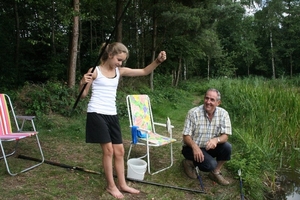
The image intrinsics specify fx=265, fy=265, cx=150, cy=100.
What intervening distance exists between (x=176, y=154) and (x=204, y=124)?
1.16m

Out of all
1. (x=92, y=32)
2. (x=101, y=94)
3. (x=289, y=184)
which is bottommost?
(x=289, y=184)

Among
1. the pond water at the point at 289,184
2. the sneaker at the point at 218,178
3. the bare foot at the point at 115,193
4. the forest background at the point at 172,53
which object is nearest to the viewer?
the bare foot at the point at 115,193

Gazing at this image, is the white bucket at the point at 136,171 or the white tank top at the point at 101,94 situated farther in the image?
the white bucket at the point at 136,171

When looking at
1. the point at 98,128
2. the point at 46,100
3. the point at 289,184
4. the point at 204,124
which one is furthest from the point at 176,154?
the point at 46,100

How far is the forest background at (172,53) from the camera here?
4.53 metres

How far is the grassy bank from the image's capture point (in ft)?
8.72

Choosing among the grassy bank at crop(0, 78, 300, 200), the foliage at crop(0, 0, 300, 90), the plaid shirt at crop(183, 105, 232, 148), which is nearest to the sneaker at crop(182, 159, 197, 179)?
the grassy bank at crop(0, 78, 300, 200)

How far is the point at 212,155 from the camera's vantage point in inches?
118

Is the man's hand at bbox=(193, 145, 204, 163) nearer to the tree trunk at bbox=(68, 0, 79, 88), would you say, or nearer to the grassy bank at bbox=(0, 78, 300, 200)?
the grassy bank at bbox=(0, 78, 300, 200)

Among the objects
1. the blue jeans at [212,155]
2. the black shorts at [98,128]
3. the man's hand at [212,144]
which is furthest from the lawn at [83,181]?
the black shorts at [98,128]

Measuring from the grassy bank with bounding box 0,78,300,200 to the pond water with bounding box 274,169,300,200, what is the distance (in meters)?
0.13

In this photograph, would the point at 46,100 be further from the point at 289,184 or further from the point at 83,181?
the point at 289,184

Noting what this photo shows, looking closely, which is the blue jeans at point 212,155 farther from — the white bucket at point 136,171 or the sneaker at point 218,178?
the white bucket at point 136,171

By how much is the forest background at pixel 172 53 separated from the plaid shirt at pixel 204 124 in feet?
2.01
